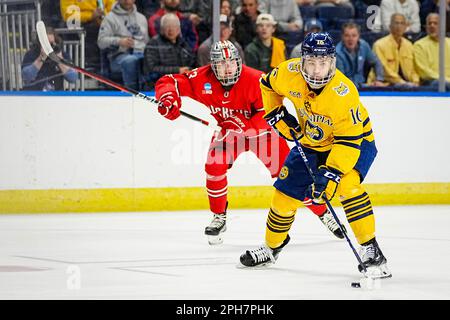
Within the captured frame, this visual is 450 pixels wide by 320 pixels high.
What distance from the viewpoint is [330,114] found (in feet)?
15.3

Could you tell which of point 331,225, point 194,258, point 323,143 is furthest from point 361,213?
point 331,225

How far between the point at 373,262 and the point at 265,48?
3547 mm

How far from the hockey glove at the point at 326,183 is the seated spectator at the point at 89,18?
3.28 metres

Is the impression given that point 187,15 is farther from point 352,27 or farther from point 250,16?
point 352,27

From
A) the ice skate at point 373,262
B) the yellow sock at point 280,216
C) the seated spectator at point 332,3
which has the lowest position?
the ice skate at point 373,262

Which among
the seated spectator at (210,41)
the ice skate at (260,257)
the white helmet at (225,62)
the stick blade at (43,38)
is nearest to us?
the ice skate at (260,257)

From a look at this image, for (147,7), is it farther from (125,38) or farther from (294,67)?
(294,67)

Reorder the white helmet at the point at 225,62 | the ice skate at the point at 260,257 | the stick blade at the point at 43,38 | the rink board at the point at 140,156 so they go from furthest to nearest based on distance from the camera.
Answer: the rink board at the point at 140,156
the stick blade at the point at 43,38
the white helmet at the point at 225,62
the ice skate at the point at 260,257

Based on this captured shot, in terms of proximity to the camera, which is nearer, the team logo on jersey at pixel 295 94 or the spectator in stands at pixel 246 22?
the team logo on jersey at pixel 295 94

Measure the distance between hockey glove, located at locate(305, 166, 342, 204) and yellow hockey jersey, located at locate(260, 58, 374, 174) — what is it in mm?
32

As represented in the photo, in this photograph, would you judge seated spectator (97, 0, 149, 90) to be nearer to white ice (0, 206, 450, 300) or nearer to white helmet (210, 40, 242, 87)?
white ice (0, 206, 450, 300)

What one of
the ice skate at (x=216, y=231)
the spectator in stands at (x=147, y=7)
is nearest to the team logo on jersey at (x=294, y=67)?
the ice skate at (x=216, y=231)

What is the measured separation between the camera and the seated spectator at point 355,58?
8.02 meters

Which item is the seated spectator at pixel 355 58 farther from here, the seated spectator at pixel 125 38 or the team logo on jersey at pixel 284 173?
the team logo on jersey at pixel 284 173
